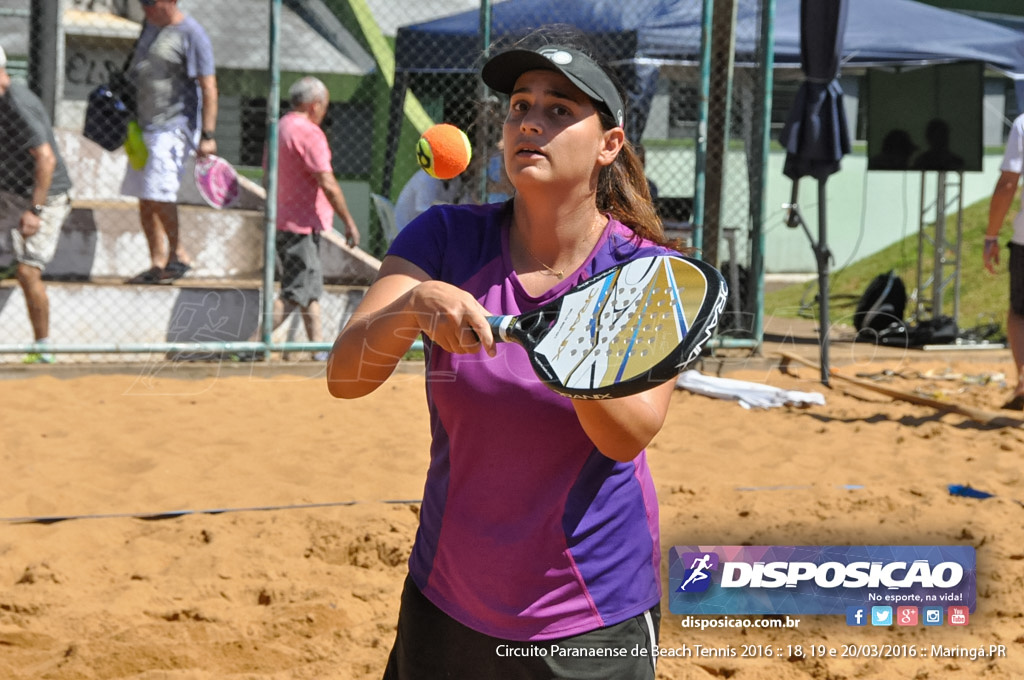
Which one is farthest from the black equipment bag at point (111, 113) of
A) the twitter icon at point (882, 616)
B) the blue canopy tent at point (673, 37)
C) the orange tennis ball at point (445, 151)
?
the twitter icon at point (882, 616)

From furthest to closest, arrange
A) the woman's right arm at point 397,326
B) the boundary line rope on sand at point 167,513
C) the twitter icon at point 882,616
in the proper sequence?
the boundary line rope on sand at point 167,513
the twitter icon at point 882,616
the woman's right arm at point 397,326

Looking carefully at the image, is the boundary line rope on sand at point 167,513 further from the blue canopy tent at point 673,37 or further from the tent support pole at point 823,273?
the blue canopy tent at point 673,37

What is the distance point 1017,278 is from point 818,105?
75.8 inches

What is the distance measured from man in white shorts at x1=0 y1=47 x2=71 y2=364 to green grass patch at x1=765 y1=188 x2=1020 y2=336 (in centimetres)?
808

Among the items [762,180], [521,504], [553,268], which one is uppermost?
[762,180]

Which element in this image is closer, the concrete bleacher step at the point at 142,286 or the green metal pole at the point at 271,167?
the green metal pole at the point at 271,167

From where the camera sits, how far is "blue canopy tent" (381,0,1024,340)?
1088 cm

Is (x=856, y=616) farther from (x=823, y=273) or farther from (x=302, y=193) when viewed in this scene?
(x=302, y=193)

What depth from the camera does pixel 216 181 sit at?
8594mm

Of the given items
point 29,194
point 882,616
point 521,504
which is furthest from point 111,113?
point 521,504

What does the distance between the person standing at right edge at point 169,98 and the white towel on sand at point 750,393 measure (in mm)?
4054

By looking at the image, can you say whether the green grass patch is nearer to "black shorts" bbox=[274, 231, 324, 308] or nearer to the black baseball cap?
"black shorts" bbox=[274, 231, 324, 308]

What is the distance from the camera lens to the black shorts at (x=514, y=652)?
2.09 m

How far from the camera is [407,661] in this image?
2.21 meters
